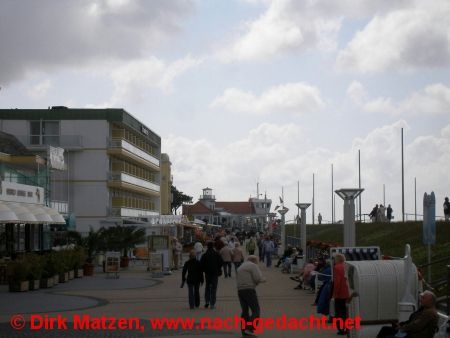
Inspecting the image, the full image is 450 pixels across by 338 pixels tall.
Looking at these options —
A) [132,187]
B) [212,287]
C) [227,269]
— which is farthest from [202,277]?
[132,187]

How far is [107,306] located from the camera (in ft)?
63.3

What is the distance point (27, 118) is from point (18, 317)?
4717cm

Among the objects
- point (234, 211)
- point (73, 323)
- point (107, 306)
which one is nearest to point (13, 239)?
point (107, 306)

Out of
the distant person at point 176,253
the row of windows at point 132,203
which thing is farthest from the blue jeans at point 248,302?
the row of windows at point 132,203

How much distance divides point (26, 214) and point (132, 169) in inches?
1673

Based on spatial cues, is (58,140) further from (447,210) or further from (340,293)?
(340,293)

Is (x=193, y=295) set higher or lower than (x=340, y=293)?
lower

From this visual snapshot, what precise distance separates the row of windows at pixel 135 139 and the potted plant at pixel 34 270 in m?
42.1

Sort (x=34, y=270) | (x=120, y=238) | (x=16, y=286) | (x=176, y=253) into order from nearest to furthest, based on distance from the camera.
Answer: (x=16, y=286) → (x=34, y=270) → (x=176, y=253) → (x=120, y=238)

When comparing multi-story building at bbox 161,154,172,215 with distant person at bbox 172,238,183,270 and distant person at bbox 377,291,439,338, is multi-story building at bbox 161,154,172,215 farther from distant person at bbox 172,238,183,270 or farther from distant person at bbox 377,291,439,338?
distant person at bbox 377,291,439,338

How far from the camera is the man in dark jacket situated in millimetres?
18734

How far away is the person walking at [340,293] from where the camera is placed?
45.7 ft

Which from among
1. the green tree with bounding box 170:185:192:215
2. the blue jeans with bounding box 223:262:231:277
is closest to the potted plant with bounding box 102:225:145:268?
the blue jeans with bounding box 223:262:231:277

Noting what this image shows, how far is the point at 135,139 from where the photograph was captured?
7519 cm
